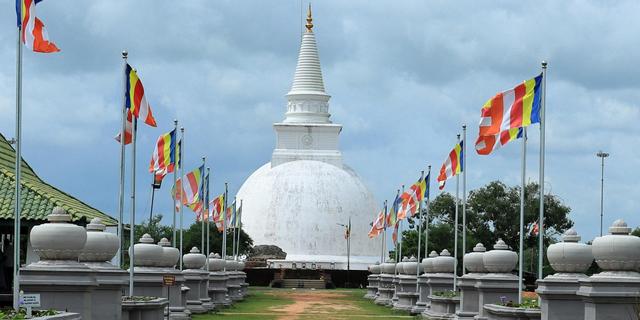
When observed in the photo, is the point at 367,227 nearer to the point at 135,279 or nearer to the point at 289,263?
the point at 289,263

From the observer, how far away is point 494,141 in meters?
35.1

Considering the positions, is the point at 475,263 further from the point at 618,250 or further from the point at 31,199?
the point at 618,250

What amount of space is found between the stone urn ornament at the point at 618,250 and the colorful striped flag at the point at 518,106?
345 inches

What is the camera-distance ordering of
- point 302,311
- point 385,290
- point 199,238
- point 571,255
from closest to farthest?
point 571,255 < point 302,311 < point 385,290 < point 199,238

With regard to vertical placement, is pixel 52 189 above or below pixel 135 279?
above

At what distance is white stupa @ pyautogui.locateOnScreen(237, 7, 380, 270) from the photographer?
446ft

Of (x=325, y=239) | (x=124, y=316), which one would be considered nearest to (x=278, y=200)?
(x=325, y=239)

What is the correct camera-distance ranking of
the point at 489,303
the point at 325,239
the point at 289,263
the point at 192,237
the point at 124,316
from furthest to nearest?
the point at 325,239 → the point at 289,263 → the point at 192,237 → the point at 489,303 → the point at 124,316

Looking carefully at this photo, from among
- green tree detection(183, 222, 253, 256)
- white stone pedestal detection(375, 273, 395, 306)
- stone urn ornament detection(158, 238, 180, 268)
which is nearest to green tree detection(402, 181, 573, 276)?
green tree detection(183, 222, 253, 256)

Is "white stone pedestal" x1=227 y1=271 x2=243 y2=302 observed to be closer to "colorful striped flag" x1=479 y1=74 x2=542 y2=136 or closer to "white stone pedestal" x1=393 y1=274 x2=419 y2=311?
"white stone pedestal" x1=393 y1=274 x2=419 y2=311

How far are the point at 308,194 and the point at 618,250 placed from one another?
370 ft

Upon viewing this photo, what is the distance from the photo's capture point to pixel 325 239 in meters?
136

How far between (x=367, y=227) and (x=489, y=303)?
102 meters

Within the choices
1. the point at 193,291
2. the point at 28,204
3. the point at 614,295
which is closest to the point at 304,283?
the point at 193,291
